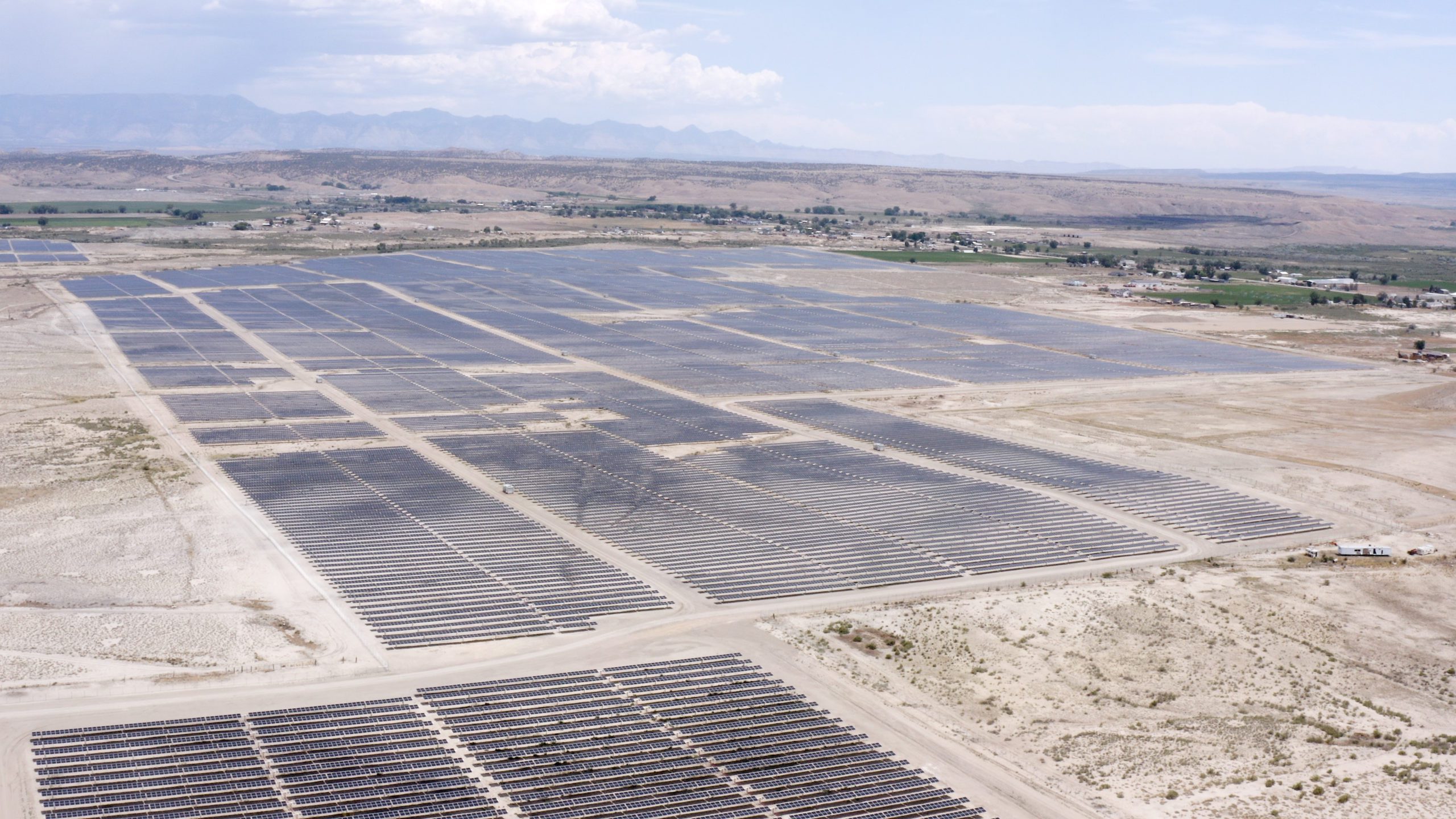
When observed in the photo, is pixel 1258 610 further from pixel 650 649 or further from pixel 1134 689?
pixel 650 649

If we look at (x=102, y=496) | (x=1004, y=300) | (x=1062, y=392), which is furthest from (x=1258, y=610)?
(x=1004, y=300)

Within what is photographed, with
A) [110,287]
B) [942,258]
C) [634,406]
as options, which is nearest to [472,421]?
Result: [634,406]

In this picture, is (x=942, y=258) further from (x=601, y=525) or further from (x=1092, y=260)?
(x=601, y=525)

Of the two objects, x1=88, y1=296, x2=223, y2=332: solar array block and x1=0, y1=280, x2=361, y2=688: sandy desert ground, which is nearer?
x1=0, y1=280, x2=361, y2=688: sandy desert ground

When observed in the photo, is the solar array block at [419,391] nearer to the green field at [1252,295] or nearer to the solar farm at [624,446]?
the solar farm at [624,446]

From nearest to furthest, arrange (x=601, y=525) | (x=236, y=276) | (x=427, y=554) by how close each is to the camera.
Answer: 1. (x=427, y=554)
2. (x=601, y=525)
3. (x=236, y=276)

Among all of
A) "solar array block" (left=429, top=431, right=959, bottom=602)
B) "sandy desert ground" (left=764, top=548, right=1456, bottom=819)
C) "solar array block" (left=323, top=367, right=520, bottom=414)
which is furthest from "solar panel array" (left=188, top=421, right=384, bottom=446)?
"sandy desert ground" (left=764, top=548, right=1456, bottom=819)

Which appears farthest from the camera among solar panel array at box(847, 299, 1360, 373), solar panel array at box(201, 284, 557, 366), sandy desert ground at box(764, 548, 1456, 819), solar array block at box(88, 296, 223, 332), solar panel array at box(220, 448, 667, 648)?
solar array block at box(88, 296, 223, 332)

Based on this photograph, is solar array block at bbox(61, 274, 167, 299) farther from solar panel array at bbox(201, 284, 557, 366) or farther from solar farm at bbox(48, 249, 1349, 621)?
solar panel array at bbox(201, 284, 557, 366)
